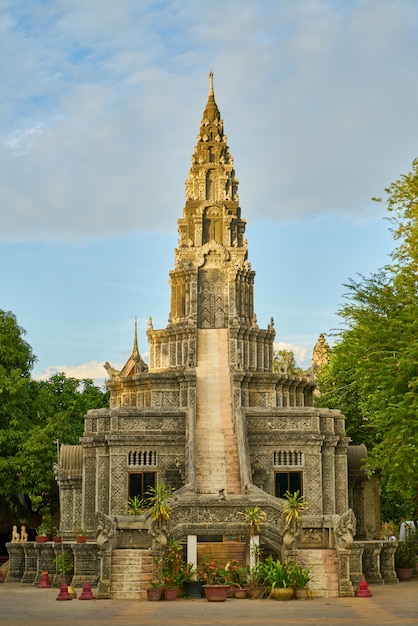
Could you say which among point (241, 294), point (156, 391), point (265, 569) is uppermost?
point (241, 294)

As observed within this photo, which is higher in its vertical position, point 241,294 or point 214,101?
point 214,101

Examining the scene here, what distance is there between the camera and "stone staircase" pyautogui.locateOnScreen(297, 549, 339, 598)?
36.4m

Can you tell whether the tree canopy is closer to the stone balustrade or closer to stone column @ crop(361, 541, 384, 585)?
the stone balustrade

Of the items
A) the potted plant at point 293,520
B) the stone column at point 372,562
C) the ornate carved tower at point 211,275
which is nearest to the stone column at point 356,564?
the potted plant at point 293,520

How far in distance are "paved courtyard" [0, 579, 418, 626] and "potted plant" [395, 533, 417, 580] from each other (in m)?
6.36

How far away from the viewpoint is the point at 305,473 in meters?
46.1

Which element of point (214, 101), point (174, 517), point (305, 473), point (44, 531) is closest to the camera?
point (174, 517)

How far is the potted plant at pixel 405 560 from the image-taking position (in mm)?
43531

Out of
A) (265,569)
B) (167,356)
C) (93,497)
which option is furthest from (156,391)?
(265,569)

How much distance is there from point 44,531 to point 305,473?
709 inches

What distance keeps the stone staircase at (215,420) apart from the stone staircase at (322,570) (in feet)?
16.0

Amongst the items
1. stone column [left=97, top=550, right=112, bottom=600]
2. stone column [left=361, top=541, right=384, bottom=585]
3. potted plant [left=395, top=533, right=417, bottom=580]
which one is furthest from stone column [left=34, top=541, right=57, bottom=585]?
potted plant [left=395, top=533, right=417, bottom=580]

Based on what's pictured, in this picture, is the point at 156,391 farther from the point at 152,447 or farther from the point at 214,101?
the point at 214,101

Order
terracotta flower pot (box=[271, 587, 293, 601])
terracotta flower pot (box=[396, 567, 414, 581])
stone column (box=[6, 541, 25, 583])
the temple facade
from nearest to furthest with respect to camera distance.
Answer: terracotta flower pot (box=[271, 587, 293, 601]), the temple facade, terracotta flower pot (box=[396, 567, 414, 581]), stone column (box=[6, 541, 25, 583])
